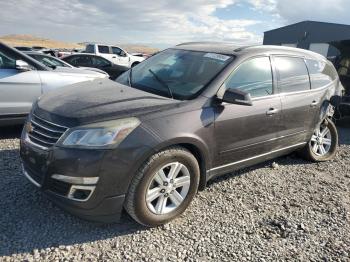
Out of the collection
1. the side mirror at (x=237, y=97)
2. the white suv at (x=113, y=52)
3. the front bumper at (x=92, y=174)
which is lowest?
the white suv at (x=113, y=52)

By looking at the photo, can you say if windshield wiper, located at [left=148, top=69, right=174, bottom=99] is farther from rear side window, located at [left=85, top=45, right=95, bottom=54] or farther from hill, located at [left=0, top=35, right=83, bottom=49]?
hill, located at [left=0, top=35, right=83, bottom=49]

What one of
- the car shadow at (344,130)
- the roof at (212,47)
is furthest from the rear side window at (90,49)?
the roof at (212,47)

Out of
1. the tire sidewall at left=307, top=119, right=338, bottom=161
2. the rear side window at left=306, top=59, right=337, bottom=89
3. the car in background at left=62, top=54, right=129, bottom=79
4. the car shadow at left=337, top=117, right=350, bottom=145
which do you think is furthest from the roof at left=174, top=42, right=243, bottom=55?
the car in background at left=62, top=54, right=129, bottom=79

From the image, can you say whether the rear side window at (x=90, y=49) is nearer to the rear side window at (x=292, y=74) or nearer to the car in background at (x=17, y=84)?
the car in background at (x=17, y=84)

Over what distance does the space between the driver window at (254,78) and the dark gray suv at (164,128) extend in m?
0.01

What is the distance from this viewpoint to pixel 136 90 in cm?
387

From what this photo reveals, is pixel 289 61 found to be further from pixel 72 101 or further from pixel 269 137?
pixel 72 101

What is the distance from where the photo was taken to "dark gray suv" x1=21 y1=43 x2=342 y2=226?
3.02 m

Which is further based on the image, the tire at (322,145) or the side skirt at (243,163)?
the tire at (322,145)

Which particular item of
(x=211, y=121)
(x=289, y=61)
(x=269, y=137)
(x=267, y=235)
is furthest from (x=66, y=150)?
(x=289, y=61)

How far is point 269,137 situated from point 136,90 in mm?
1736

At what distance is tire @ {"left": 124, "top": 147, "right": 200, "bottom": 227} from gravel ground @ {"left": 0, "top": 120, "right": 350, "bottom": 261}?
6.6 inches

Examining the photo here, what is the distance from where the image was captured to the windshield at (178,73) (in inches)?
149

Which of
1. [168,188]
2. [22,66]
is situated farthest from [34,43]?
[168,188]
